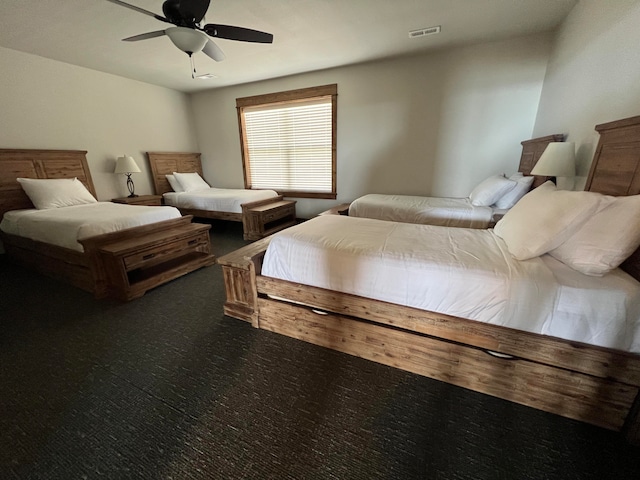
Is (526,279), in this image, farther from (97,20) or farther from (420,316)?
(97,20)

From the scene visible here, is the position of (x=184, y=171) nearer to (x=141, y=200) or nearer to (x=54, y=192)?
(x=141, y=200)

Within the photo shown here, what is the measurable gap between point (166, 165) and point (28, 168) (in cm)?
184

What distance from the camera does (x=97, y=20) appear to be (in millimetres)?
2348

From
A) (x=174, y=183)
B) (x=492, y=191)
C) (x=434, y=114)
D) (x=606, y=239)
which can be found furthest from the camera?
(x=174, y=183)

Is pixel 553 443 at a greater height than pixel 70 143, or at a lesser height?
lesser

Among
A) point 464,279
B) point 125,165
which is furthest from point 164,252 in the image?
point 464,279

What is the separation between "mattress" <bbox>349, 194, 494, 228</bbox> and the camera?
260cm

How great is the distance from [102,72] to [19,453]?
475 centimetres

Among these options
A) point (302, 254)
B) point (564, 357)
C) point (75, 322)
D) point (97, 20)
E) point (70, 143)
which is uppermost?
point (97, 20)

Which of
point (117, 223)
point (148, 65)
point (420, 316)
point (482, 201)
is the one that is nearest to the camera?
point (420, 316)

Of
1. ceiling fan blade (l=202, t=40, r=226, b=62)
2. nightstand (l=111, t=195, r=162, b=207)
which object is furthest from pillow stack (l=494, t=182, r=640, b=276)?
nightstand (l=111, t=195, r=162, b=207)

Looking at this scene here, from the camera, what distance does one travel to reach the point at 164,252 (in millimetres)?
2650

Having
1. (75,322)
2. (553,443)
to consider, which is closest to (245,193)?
(75,322)

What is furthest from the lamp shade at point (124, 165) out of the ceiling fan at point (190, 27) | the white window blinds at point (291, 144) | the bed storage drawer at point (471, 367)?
the bed storage drawer at point (471, 367)
